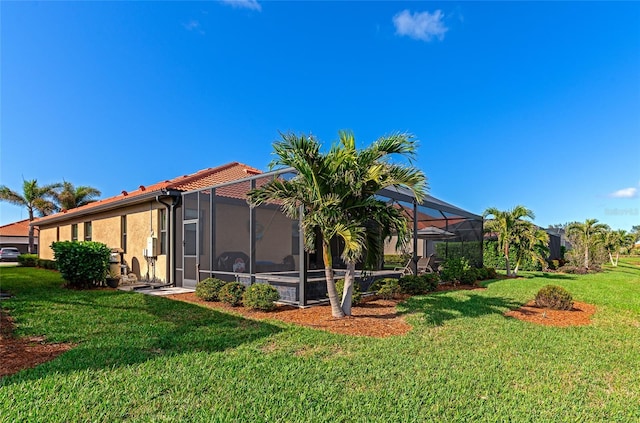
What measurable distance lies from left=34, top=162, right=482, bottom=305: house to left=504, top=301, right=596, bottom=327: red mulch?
375 cm

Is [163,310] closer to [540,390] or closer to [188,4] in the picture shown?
[540,390]

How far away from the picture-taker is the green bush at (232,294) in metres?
7.87

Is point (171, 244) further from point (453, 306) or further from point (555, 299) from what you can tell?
point (555, 299)

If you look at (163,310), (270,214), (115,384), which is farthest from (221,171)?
(115,384)

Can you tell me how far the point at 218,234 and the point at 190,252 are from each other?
1462 millimetres

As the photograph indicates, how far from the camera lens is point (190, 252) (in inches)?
432

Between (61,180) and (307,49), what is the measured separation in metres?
31.2

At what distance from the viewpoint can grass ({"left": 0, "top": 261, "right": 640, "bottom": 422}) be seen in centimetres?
297

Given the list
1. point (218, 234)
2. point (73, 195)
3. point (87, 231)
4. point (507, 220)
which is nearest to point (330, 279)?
point (218, 234)

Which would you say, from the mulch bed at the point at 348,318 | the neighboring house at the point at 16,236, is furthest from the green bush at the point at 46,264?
the neighboring house at the point at 16,236

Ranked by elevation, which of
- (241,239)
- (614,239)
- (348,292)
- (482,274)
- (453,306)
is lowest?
(482,274)

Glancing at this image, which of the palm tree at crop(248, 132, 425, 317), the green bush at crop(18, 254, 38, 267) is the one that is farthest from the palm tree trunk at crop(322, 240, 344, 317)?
the green bush at crop(18, 254, 38, 267)

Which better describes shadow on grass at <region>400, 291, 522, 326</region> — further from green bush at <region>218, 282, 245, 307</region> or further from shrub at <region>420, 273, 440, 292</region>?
green bush at <region>218, 282, 245, 307</region>

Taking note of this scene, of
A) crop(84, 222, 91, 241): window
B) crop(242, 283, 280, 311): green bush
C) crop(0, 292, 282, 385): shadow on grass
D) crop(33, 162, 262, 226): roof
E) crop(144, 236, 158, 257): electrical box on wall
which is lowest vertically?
crop(0, 292, 282, 385): shadow on grass
